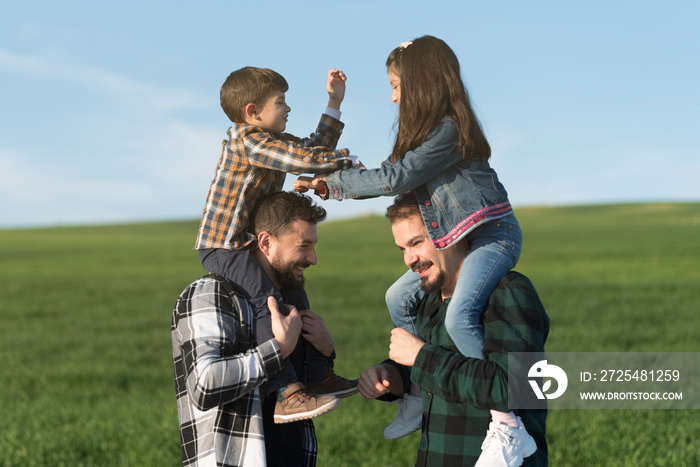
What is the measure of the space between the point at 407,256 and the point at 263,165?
3.14 ft

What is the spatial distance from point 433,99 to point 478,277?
0.99m

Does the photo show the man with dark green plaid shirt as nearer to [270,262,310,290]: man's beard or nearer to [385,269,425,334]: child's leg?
[385,269,425,334]: child's leg

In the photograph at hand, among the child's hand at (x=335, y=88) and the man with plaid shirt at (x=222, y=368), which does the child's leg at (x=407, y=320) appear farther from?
the child's hand at (x=335, y=88)

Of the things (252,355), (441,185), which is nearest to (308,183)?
(441,185)

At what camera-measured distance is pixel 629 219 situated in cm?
8581

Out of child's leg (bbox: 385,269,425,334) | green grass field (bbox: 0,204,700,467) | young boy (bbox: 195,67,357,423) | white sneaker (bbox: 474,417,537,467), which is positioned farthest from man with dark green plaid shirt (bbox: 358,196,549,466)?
green grass field (bbox: 0,204,700,467)

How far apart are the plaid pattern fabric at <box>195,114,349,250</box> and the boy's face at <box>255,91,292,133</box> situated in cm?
9

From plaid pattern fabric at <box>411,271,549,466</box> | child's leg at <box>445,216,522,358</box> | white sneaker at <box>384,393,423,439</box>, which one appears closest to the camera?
plaid pattern fabric at <box>411,271,549,466</box>

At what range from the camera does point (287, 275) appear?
3959 millimetres

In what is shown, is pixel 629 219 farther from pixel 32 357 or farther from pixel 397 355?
pixel 397 355

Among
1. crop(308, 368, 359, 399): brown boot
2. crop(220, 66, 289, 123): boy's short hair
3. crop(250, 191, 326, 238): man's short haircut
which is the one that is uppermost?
crop(220, 66, 289, 123): boy's short hair

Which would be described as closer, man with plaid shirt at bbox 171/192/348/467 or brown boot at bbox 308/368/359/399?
man with plaid shirt at bbox 171/192/348/467

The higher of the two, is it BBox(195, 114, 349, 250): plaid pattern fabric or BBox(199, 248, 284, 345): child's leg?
BBox(195, 114, 349, 250): plaid pattern fabric

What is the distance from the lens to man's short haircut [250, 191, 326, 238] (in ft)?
12.8
